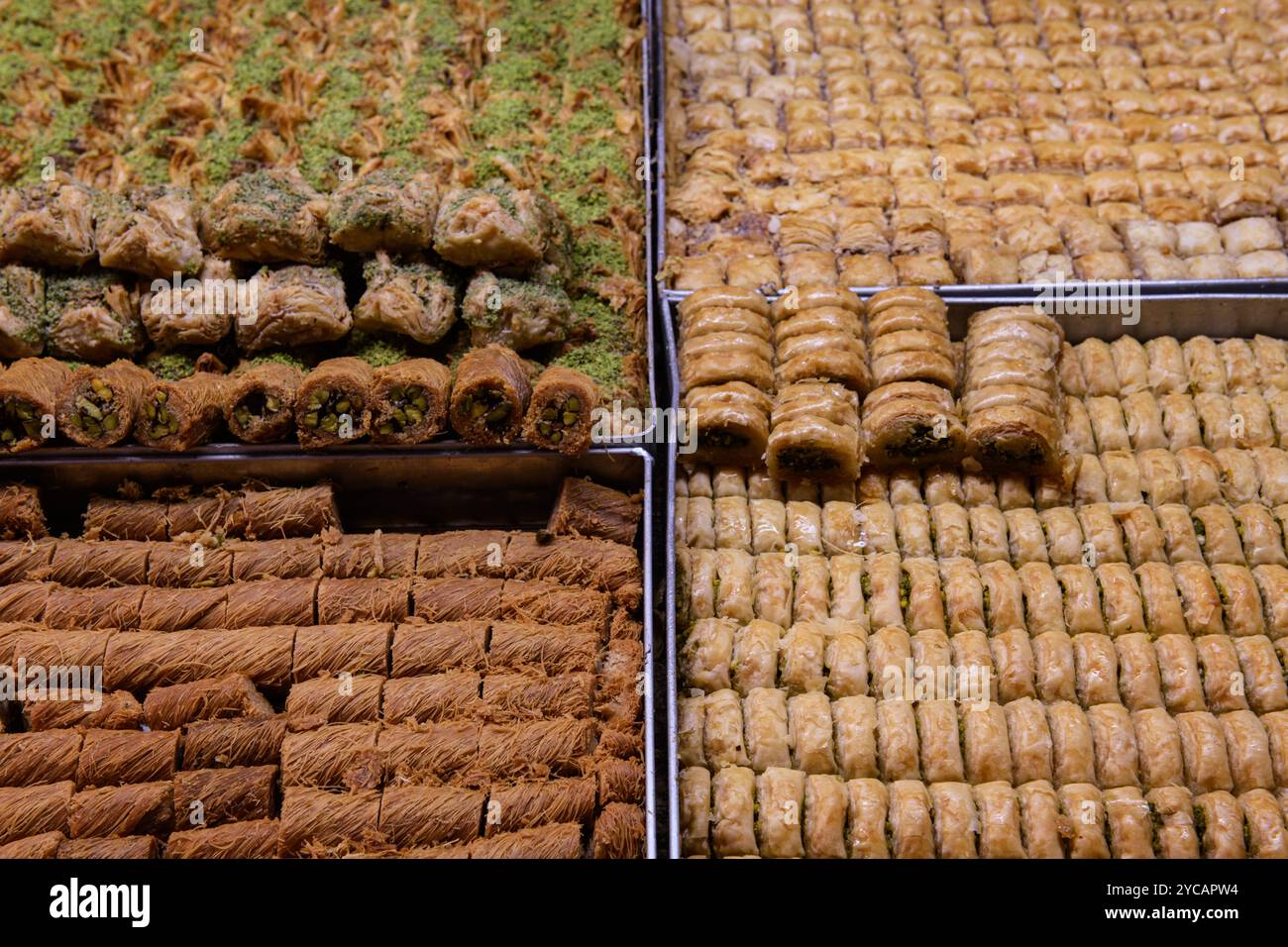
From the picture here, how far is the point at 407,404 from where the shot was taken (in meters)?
5.03

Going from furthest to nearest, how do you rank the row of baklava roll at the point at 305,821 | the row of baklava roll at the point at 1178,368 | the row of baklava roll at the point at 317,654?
the row of baklava roll at the point at 1178,368, the row of baklava roll at the point at 317,654, the row of baklava roll at the point at 305,821

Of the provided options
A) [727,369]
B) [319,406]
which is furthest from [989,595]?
[319,406]

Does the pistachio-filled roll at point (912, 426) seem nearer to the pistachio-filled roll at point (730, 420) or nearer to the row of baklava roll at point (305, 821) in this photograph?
the pistachio-filled roll at point (730, 420)

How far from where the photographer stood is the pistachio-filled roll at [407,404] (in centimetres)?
499

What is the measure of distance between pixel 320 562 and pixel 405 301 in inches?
52.6

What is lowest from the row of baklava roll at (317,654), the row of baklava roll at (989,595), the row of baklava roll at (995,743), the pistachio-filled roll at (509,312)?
the row of baklava roll at (995,743)

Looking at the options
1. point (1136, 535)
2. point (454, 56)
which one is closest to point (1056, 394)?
point (1136, 535)

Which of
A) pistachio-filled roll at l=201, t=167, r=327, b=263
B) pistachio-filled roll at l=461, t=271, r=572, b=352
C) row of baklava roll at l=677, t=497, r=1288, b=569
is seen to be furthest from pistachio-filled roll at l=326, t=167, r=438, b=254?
row of baklava roll at l=677, t=497, r=1288, b=569

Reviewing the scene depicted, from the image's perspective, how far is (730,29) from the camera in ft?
24.9

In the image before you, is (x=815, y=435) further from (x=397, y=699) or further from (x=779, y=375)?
(x=397, y=699)

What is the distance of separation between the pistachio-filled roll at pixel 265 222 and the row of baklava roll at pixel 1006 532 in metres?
2.31

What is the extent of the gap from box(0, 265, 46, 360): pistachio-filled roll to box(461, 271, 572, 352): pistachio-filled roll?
2078 mm

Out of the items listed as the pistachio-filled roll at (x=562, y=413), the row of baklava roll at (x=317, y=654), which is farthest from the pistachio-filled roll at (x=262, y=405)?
the pistachio-filled roll at (x=562, y=413)

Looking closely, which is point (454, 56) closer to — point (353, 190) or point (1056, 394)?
point (353, 190)
